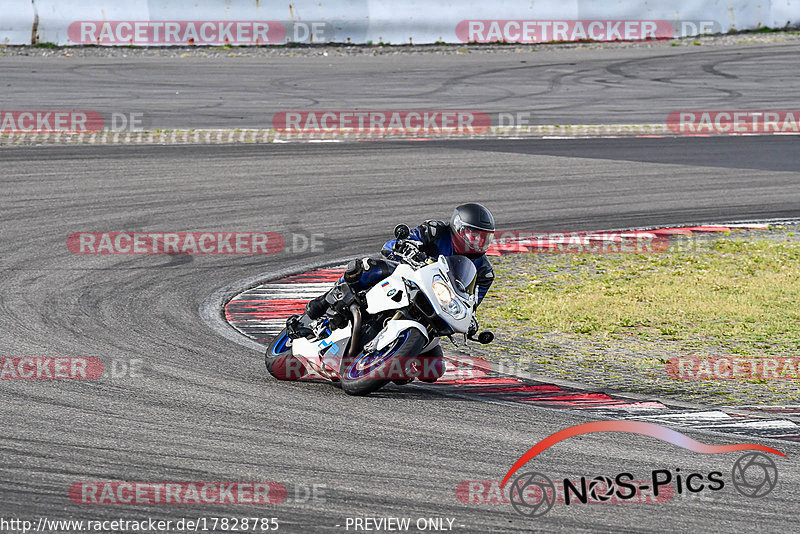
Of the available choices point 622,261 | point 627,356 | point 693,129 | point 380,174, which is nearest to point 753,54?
→ point 693,129

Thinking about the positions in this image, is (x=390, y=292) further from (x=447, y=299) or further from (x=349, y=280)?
(x=447, y=299)

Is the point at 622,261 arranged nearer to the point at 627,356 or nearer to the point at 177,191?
the point at 627,356

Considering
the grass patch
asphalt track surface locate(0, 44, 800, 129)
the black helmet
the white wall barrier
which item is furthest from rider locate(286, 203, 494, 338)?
the white wall barrier

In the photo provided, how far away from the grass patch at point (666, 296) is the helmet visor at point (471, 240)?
2114mm

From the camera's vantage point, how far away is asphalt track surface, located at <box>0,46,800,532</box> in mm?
5160


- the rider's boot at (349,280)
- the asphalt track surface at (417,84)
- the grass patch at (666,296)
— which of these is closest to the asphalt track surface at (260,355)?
the rider's boot at (349,280)

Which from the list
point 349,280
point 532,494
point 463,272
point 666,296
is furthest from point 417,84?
point 532,494

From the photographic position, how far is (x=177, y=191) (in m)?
13.2

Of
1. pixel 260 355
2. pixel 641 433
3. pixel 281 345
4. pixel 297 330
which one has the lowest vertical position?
pixel 641 433

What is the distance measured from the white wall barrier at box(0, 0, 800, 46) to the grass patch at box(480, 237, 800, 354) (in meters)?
12.4

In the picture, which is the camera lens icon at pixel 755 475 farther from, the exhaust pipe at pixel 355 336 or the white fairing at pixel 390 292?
the exhaust pipe at pixel 355 336

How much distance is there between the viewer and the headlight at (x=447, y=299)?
6227 millimetres

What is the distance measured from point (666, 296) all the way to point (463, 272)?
3894mm

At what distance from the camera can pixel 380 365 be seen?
6.48 meters
